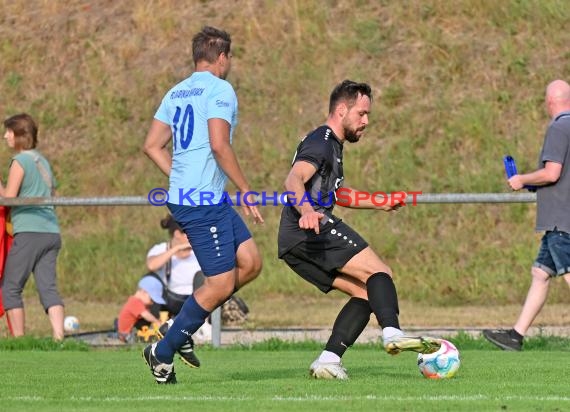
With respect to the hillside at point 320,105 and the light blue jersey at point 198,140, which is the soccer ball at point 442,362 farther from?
the hillside at point 320,105

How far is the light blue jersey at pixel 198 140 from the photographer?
8.71 meters

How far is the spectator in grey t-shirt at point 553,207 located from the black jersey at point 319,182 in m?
3.23

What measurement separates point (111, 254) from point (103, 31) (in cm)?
631

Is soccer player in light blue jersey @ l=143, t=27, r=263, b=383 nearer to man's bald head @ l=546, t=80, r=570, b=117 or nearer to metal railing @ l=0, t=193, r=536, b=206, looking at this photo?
metal railing @ l=0, t=193, r=536, b=206

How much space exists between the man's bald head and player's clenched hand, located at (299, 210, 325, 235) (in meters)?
4.41

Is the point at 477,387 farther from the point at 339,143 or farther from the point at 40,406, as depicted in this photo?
the point at 40,406

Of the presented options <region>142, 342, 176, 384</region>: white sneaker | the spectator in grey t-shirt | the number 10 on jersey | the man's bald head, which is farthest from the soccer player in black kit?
the man's bald head

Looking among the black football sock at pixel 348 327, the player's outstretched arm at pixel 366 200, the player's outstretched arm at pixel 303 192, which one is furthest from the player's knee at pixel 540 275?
the player's outstretched arm at pixel 303 192

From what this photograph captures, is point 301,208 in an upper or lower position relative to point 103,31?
lower

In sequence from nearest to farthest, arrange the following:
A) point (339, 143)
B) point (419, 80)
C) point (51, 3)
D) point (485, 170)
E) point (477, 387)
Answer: point (477, 387) < point (339, 143) < point (485, 170) < point (419, 80) < point (51, 3)

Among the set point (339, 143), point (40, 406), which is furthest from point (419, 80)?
point (40, 406)

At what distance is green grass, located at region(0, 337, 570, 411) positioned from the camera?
7645 millimetres

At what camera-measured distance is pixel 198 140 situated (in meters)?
8.80

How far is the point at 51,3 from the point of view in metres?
27.0
